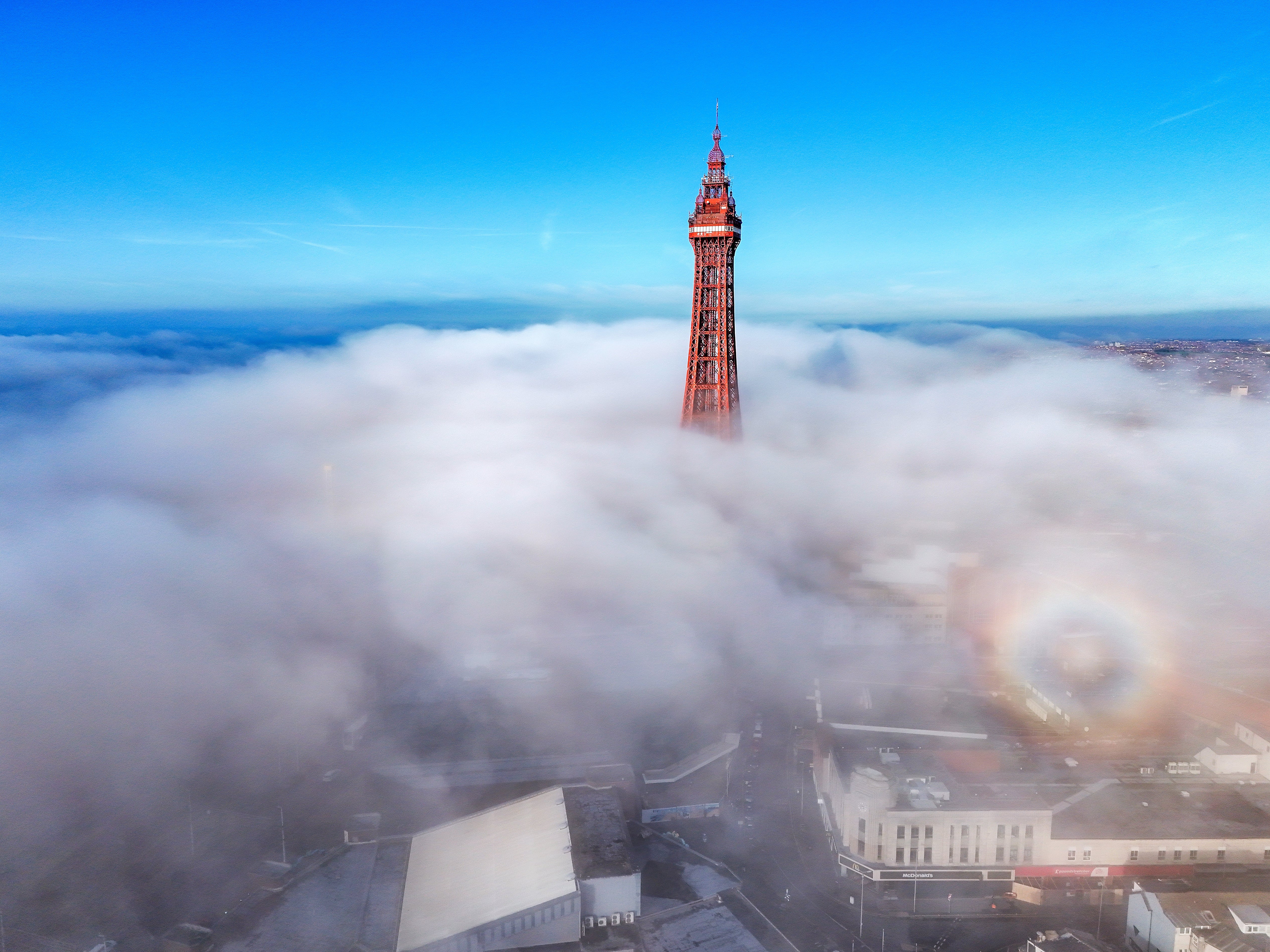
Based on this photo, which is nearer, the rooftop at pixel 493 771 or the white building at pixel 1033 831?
the white building at pixel 1033 831

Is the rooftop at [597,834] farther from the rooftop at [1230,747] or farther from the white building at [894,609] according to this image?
the rooftop at [1230,747]

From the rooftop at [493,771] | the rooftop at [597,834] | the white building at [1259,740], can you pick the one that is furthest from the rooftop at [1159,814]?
the rooftop at [493,771]

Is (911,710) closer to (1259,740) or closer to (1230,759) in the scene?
(1230,759)

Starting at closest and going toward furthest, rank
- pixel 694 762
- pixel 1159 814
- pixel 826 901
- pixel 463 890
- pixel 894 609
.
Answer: pixel 463 890, pixel 826 901, pixel 1159 814, pixel 694 762, pixel 894 609

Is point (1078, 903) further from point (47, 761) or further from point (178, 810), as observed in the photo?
point (47, 761)

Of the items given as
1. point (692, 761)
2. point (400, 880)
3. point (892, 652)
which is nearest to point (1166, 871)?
point (692, 761)

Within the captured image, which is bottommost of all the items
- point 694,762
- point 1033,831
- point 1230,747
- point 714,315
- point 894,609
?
point 694,762

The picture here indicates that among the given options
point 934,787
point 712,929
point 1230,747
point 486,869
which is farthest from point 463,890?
point 1230,747
